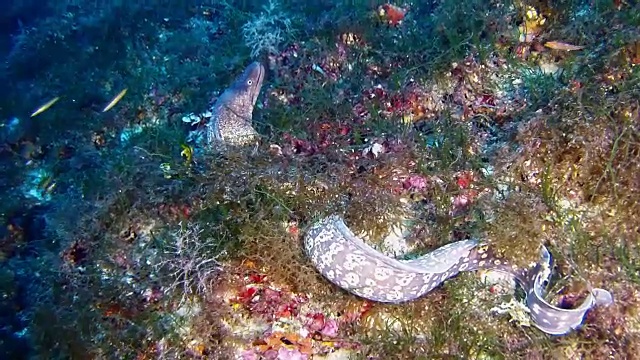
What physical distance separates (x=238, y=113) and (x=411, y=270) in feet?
10.4

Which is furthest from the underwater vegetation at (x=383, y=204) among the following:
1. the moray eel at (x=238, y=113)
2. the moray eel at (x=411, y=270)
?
the moray eel at (x=238, y=113)

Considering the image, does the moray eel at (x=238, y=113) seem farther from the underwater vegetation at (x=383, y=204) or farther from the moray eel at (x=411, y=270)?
the moray eel at (x=411, y=270)

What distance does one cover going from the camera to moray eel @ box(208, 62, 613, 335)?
348cm

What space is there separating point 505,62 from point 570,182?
181cm

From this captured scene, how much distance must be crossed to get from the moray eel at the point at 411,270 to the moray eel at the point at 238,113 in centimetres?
186

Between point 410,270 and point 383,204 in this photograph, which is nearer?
point 410,270

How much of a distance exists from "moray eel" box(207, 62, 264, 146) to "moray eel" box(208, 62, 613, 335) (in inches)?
73.1

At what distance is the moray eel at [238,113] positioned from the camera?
527 cm

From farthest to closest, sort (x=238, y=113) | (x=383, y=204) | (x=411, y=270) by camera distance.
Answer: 1. (x=238, y=113)
2. (x=383, y=204)
3. (x=411, y=270)

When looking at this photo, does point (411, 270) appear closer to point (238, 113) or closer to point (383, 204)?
point (383, 204)

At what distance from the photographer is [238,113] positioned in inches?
218

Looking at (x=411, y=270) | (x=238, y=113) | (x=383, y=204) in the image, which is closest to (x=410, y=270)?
(x=411, y=270)

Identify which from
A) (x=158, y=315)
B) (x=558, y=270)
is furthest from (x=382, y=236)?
(x=158, y=315)

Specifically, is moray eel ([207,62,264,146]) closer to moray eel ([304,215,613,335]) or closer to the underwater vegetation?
the underwater vegetation
